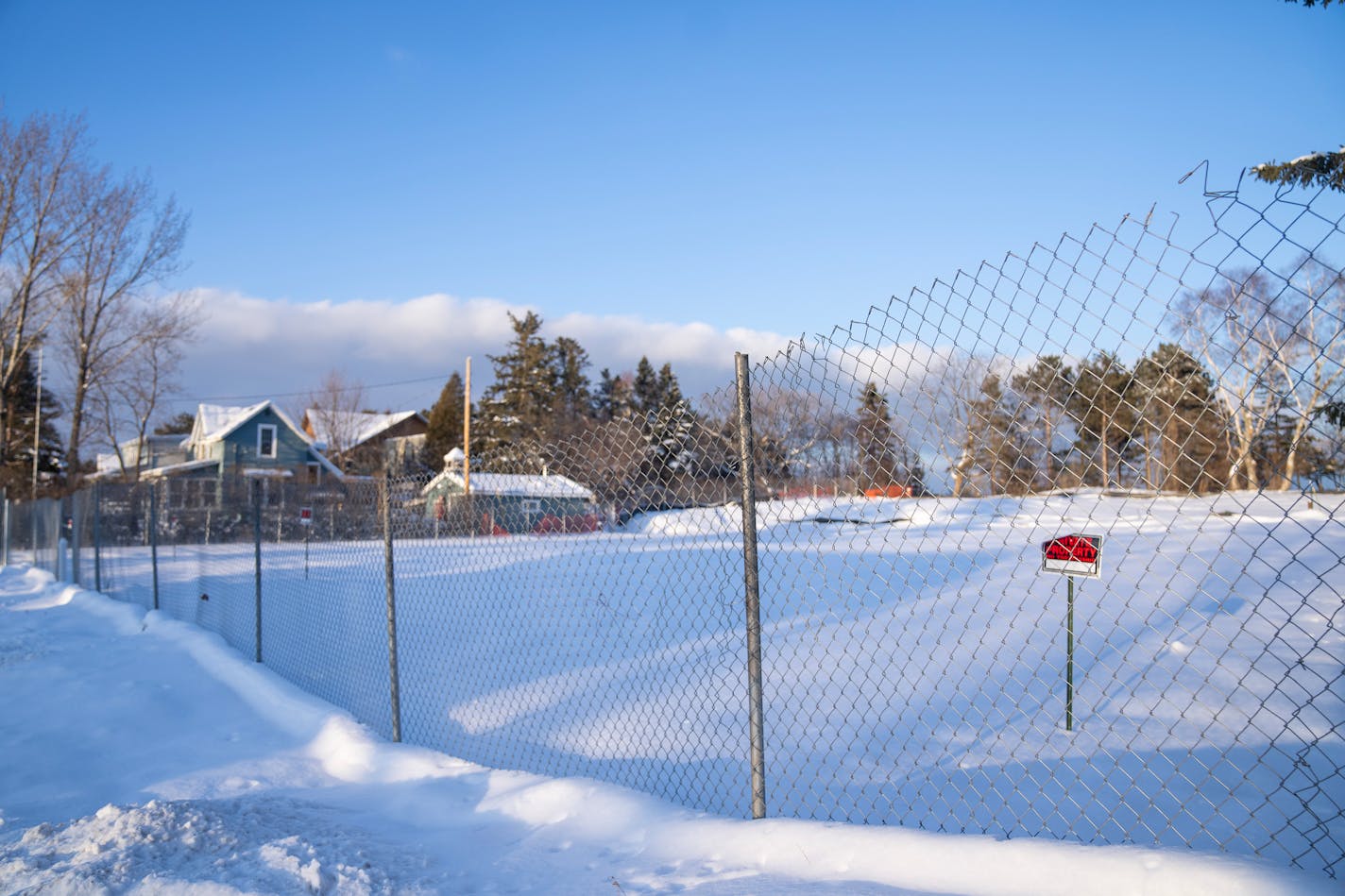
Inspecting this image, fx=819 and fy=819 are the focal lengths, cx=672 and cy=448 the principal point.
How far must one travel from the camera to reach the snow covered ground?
8.31ft

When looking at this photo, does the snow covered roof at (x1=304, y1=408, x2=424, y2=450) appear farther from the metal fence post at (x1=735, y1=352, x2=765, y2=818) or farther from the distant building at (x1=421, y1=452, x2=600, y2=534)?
the metal fence post at (x1=735, y1=352, x2=765, y2=818)

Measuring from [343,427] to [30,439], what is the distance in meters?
17.0

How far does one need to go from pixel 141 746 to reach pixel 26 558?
19.2 metres

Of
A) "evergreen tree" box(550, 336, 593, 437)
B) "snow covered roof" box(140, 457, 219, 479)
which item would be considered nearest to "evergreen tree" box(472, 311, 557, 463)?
"evergreen tree" box(550, 336, 593, 437)

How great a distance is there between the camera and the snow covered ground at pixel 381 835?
2533 mm

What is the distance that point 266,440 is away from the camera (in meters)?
39.7

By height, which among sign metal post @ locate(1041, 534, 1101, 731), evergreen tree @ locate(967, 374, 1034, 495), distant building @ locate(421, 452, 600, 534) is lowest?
sign metal post @ locate(1041, 534, 1101, 731)

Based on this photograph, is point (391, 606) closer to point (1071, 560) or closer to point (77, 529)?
point (1071, 560)

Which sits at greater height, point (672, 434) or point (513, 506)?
point (672, 434)

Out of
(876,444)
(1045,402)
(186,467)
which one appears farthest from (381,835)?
(186,467)

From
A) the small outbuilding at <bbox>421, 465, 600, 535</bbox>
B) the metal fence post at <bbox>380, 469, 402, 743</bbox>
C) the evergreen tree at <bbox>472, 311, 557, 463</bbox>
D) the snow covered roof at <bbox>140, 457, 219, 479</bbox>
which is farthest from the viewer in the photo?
the evergreen tree at <bbox>472, 311, 557, 463</bbox>

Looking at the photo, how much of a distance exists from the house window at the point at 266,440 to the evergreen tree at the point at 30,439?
8987 mm

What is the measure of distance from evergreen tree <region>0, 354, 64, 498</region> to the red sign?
41.2m

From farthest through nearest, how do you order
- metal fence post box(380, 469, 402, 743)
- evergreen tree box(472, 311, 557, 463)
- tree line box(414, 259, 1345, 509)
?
1. evergreen tree box(472, 311, 557, 463)
2. metal fence post box(380, 469, 402, 743)
3. tree line box(414, 259, 1345, 509)
